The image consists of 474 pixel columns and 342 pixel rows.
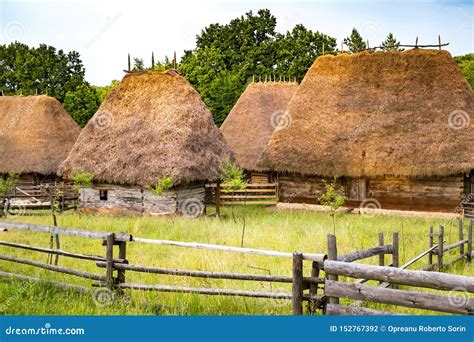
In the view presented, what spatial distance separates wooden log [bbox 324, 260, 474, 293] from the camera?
529 cm

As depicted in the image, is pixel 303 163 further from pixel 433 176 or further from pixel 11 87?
pixel 11 87

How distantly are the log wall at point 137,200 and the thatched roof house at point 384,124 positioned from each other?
3701 millimetres

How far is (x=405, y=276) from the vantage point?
5.59 meters

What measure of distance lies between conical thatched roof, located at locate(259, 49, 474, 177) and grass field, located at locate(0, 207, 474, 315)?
2.12m

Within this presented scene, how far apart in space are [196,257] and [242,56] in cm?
3020

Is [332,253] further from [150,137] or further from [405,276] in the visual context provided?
[150,137]

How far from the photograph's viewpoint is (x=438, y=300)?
5.39 meters

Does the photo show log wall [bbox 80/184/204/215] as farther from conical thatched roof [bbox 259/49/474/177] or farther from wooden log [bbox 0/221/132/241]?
wooden log [bbox 0/221/132/241]

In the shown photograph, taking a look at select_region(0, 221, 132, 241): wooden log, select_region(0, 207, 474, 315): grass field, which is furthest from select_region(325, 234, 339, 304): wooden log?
select_region(0, 221, 132, 241): wooden log

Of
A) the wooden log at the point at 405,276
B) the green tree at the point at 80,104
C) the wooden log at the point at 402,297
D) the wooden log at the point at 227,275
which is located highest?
the green tree at the point at 80,104

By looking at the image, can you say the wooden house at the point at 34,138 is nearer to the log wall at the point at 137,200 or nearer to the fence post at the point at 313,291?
the log wall at the point at 137,200

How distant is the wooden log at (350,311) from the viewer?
231 inches

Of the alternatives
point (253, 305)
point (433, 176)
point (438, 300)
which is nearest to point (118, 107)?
point (433, 176)

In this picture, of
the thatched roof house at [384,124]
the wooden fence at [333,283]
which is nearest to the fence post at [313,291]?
the wooden fence at [333,283]
